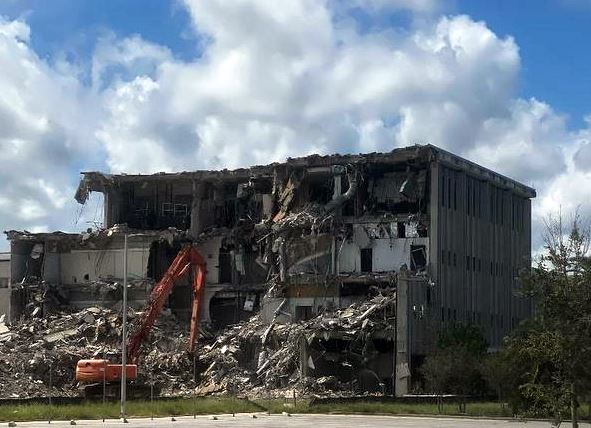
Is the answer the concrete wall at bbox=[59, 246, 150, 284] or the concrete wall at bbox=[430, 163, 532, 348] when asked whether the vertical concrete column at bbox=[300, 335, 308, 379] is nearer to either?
the concrete wall at bbox=[430, 163, 532, 348]

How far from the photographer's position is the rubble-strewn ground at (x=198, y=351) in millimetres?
65875

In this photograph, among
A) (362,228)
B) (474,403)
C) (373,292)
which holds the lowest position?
(474,403)

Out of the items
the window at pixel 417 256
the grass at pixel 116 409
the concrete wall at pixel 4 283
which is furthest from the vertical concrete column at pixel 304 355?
the concrete wall at pixel 4 283

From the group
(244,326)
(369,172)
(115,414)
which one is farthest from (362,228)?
(115,414)

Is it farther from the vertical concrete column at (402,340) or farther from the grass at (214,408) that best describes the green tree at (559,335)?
the vertical concrete column at (402,340)

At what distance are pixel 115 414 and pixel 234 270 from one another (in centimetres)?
3544

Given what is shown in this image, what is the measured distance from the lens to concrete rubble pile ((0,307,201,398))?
210 feet

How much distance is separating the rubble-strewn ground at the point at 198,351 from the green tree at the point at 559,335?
1530 inches

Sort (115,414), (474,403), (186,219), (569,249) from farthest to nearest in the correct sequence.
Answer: (186,219) → (474,403) → (115,414) → (569,249)

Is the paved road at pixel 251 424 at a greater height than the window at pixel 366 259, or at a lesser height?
lesser

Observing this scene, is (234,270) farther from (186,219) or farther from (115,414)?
(115,414)

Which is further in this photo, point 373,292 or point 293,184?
point 293,184

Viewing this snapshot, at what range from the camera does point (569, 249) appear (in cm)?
2656

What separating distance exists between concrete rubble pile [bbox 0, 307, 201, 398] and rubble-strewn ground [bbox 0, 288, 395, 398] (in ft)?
0.23
